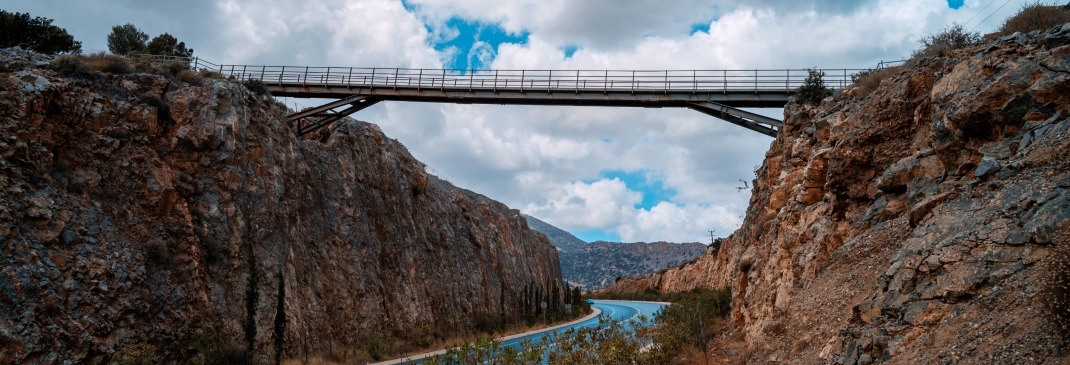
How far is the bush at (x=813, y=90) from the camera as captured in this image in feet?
83.6

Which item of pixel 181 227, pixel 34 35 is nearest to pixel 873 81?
pixel 181 227

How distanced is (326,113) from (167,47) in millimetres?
10054

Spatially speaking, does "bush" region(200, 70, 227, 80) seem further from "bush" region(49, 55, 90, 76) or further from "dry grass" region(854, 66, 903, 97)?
"dry grass" region(854, 66, 903, 97)

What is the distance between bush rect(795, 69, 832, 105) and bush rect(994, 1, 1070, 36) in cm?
1043

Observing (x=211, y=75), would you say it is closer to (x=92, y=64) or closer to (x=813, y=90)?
(x=92, y=64)

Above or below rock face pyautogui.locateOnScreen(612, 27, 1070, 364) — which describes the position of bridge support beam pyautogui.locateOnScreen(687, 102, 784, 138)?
above

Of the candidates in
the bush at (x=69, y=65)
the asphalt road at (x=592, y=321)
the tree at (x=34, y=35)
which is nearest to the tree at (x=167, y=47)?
the tree at (x=34, y=35)

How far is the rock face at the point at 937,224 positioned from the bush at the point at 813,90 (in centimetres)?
614

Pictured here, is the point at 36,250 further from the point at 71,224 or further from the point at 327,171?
the point at 327,171

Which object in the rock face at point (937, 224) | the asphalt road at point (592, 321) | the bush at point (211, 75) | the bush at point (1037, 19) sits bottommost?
the asphalt road at point (592, 321)

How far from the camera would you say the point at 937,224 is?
10336 millimetres

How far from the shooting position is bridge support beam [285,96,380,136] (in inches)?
1246

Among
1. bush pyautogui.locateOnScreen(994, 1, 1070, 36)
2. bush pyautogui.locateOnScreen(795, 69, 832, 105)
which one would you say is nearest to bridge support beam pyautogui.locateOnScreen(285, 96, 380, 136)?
bush pyautogui.locateOnScreen(795, 69, 832, 105)

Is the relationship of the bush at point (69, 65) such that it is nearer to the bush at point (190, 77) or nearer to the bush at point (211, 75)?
the bush at point (190, 77)
